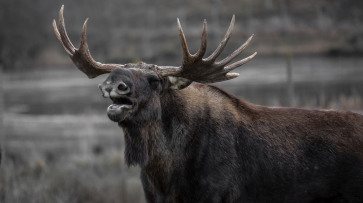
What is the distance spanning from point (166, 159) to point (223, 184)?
0.59m

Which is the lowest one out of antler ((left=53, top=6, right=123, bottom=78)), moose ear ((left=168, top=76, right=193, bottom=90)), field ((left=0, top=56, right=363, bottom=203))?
field ((left=0, top=56, right=363, bottom=203))

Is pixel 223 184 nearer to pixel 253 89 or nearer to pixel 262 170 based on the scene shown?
pixel 262 170

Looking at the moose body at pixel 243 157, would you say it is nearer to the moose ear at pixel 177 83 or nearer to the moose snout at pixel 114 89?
the moose ear at pixel 177 83

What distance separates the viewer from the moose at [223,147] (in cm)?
346

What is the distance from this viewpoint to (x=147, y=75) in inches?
137

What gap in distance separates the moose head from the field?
Answer: 1648 millimetres

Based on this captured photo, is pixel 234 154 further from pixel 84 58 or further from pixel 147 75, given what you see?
pixel 84 58

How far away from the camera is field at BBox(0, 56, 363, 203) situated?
6.28 metres

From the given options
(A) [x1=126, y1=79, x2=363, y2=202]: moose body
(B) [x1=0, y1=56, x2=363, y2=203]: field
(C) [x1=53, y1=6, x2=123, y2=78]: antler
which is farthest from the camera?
(B) [x1=0, y1=56, x2=363, y2=203]: field

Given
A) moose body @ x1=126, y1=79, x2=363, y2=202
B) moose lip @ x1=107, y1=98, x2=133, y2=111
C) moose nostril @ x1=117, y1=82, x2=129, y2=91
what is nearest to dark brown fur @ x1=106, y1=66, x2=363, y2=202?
moose body @ x1=126, y1=79, x2=363, y2=202

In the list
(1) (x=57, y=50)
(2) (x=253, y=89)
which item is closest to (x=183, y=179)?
(2) (x=253, y=89)

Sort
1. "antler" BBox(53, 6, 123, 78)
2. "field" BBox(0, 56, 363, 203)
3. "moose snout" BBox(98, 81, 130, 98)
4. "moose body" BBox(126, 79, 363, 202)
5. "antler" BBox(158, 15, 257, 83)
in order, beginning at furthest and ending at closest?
1. "field" BBox(0, 56, 363, 203)
2. "antler" BBox(53, 6, 123, 78)
3. "antler" BBox(158, 15, 257, 83)
4. "moose body" BBox(126, 79, 363, 202)
5. "moose snout" BBox(98, 81, 130, 98)

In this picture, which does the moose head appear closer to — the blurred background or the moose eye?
the moose eye

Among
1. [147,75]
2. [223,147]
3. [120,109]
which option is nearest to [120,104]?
[120,109]
